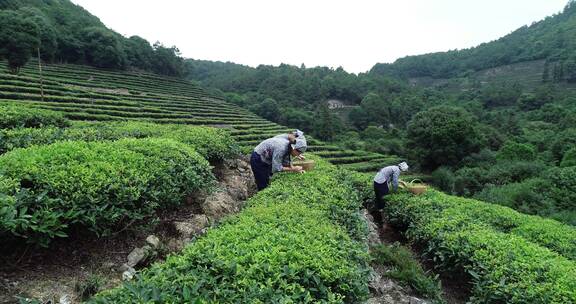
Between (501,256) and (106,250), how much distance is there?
4.83 meters

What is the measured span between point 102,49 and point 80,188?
169 ft

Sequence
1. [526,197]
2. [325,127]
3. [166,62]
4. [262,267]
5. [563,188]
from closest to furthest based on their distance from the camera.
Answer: [262,267]
[526,197]
[563,188]
[325,127]
[166,62]

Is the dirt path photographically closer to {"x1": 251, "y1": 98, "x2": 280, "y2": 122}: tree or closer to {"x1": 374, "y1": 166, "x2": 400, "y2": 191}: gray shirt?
{"x1": 374, "y1": 166, "x2": 400, "y2": 191}: gray shirt

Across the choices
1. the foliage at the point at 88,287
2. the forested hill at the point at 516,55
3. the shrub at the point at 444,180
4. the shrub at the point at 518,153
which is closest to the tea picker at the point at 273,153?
the foliage at the point at 88,287

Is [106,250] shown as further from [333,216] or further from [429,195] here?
[429,195]

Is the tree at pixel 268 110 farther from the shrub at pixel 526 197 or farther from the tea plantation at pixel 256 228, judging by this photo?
the tea plantation at pixel 256 228

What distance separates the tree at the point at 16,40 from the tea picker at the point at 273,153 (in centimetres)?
3275

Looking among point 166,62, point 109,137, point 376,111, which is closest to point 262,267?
point 109,137

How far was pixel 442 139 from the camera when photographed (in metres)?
37.6

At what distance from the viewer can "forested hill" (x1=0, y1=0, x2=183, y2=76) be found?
29.9 meters

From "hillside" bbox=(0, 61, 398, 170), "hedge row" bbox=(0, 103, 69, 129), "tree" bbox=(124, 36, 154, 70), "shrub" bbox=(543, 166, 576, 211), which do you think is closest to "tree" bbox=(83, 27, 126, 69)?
"hillside" bbox=(0, 61, 398, 170)

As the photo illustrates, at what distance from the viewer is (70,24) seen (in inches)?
2048

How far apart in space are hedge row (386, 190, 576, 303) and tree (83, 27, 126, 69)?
167 feet

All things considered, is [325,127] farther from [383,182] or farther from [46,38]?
[383,182]
